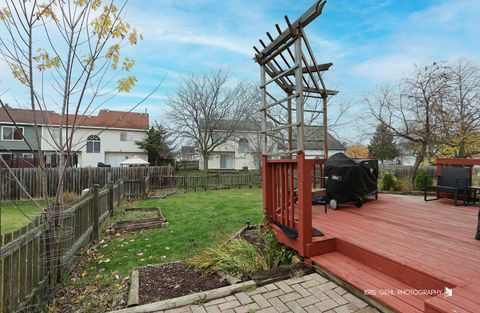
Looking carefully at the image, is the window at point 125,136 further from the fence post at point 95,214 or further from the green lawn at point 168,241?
the fence post at point 95,214

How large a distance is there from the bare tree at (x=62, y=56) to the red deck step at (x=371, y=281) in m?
3.10

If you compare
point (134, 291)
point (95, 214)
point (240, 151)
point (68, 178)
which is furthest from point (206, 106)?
point (134, 291)

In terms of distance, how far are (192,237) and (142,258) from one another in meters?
1.16

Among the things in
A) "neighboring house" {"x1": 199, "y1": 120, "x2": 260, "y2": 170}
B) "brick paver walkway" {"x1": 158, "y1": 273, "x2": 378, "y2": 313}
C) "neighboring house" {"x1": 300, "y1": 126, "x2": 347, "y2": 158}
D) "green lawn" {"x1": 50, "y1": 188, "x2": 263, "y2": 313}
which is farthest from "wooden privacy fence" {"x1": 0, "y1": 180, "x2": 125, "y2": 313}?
"neighboring house" {"x1": 199, "y1": 120, "x2": 260, "y2": 170}

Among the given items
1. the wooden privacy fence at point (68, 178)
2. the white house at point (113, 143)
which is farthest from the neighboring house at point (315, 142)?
the white house at point (113, 143)

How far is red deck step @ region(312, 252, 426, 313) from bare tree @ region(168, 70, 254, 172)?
1806 centimetres

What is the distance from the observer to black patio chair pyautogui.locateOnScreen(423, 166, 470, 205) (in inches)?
206

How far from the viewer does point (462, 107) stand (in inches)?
448

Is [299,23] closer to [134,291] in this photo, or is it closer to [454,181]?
[134,291]

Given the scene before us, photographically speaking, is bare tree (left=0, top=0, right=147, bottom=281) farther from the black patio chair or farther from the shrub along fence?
the black patio chair

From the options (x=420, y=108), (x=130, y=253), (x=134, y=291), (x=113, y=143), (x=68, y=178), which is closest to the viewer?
(x=134, y=291)

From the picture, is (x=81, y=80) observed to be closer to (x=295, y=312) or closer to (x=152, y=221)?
(x=295, y=312)

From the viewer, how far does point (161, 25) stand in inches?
164

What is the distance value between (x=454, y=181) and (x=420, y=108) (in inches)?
240
